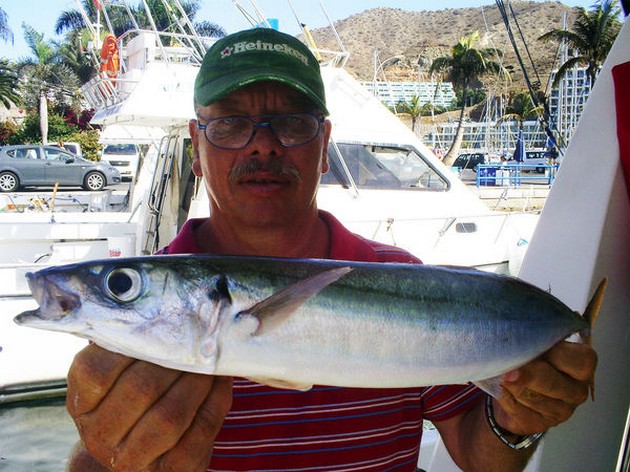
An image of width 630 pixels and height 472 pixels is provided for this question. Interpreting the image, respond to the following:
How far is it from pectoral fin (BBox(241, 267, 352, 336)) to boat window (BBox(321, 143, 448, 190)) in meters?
6.48

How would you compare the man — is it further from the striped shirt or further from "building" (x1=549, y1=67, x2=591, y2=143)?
"building" (x1=549, y1=67, x2=591, y2=143)

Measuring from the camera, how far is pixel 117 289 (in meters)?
1.35

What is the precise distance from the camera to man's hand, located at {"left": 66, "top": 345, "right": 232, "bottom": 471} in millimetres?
1318

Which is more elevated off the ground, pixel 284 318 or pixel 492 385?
pixel 284 318

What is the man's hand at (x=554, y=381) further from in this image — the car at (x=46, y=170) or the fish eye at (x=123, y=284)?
the car at (x=46, y=170)

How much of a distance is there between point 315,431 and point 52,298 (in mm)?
993

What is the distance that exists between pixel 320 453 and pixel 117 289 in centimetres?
95

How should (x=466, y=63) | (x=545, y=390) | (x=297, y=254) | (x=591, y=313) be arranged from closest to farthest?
(x=545, y=390) < (x=591, y=313) < (x=297, y=254) < (x=466, y=63)

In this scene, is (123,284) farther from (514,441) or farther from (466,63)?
(466,63)

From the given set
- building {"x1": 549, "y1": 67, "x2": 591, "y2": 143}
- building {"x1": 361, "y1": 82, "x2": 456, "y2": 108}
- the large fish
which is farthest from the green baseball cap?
building {"x1": 361, "y1": 82, "x2": 456, "y2": 108}

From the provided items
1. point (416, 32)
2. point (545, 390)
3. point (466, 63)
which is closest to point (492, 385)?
point (545, 390)

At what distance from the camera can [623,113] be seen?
8.45 ft

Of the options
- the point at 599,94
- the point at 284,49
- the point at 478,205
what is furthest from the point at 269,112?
the point at 478,205

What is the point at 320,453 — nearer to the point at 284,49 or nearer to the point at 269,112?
the point at 269,112
